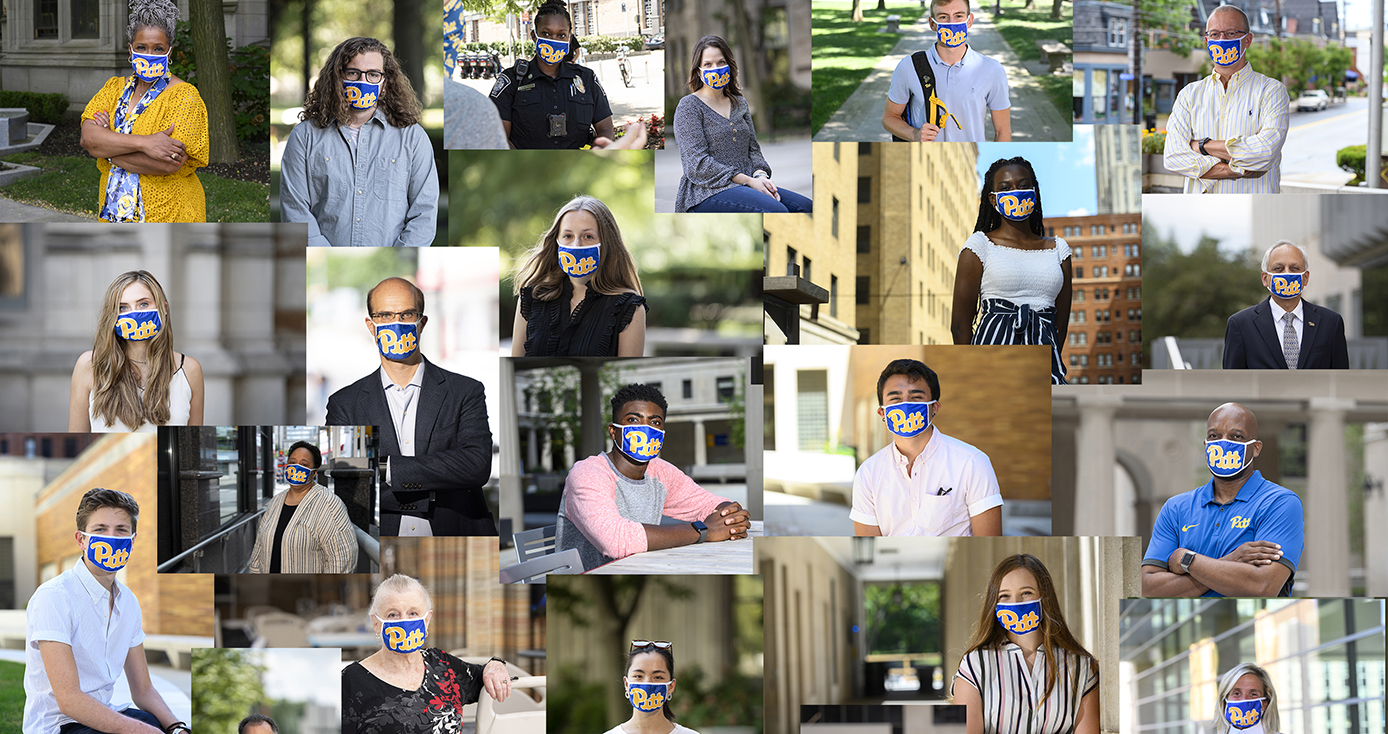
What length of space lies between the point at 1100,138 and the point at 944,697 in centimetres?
297

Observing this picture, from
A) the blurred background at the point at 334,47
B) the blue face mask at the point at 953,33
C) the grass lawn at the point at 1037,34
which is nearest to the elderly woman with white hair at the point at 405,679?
the blurred background at the point at 334,47

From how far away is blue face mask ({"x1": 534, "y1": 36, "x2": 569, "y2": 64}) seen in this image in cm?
671

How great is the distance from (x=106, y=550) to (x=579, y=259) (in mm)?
2770

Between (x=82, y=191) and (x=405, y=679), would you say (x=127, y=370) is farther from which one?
(x=405, y=679)

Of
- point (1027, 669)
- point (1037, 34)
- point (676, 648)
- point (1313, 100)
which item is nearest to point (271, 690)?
point (676, 648)

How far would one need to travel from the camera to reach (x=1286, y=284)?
6656mm

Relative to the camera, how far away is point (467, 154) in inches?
265

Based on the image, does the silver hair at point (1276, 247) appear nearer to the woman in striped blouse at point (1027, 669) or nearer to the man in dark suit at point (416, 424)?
the woman in striped blouse at point (1027, 669)

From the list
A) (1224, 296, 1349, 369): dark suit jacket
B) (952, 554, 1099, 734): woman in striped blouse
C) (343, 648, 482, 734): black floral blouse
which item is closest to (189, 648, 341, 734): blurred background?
(343, 648, 482, 734): black floral blouse

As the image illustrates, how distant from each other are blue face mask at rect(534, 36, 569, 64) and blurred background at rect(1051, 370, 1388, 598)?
122 inches

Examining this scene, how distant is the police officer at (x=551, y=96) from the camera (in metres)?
6.71

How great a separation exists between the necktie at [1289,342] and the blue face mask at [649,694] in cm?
360

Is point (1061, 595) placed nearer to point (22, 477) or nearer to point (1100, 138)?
point (1100, 138)

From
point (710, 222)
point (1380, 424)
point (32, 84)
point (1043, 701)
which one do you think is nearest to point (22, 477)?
point (32, 84)
